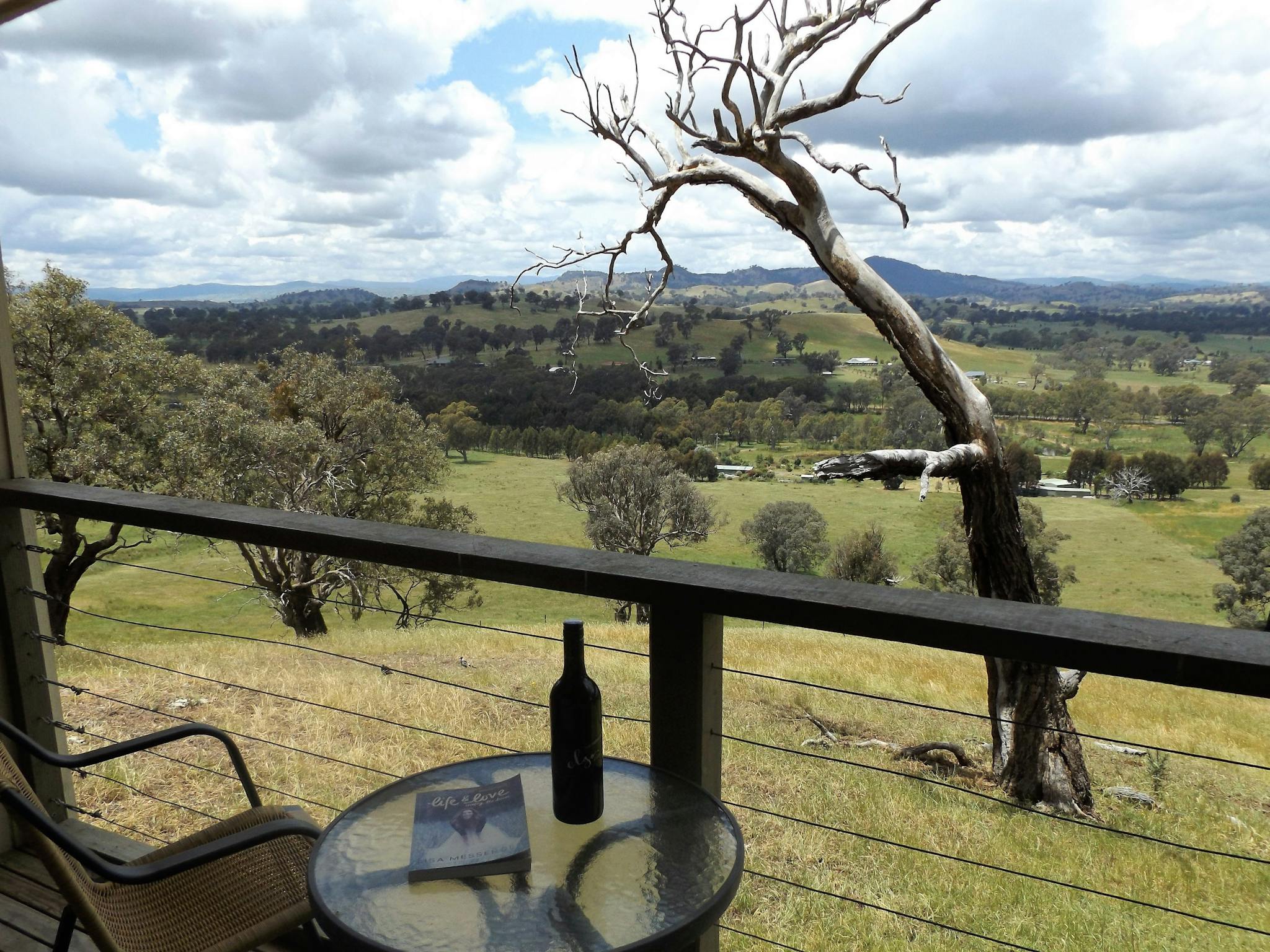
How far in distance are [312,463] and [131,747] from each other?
15.6m

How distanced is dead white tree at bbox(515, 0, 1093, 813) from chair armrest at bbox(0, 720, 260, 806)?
14.5 ft

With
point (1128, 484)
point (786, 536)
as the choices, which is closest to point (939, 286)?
point (1128, 484)

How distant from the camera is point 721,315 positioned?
2811 centimetres

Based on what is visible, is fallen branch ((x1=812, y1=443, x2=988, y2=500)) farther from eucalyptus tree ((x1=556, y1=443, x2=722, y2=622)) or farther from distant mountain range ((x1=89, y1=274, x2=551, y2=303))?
eucalyptus tree ((x1=556, y1=443, x2=722, y2=622))

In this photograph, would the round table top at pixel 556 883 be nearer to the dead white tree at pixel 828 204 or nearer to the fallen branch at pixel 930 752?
the dead white tree at pixel 828 204

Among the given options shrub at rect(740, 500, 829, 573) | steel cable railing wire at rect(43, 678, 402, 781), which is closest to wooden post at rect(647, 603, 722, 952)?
steel cable railing wire at rect(43, 678, 402, 781)

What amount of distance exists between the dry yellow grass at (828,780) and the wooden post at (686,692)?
2.29 meters

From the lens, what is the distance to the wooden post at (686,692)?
1292 mm

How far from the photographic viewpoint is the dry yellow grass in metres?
3.93

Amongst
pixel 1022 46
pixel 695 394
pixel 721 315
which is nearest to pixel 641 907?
pixel 1022 46

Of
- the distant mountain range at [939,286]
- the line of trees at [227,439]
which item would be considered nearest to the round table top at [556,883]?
the line of trees at [227,439]

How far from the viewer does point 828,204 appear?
606 centimetres

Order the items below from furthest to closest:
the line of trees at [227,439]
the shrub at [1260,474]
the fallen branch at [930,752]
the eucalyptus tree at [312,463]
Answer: the shrub at [1260,474]
the eucalyptus tree at [312,463]
the line of trees at [227,439]
the fallen branch at [930,752]

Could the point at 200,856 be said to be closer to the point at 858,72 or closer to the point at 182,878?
the point at 182,878
